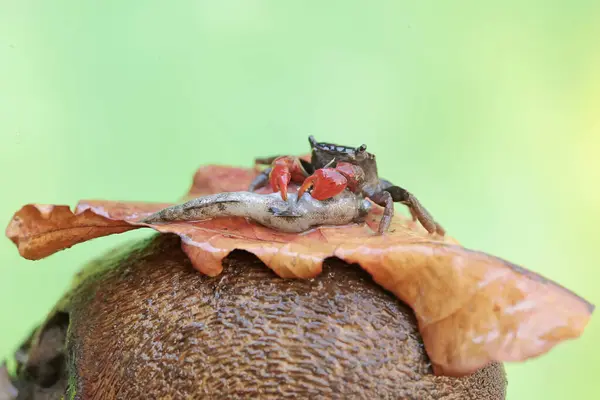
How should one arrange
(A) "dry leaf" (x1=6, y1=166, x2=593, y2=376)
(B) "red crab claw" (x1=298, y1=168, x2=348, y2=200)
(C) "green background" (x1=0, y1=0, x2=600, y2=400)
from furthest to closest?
(C) "green background" (x1=0, y1=0, x2=600, y2=400) → (B) "red crab claw" (x1=298, y1=168, x2=348, y2=200) → (A) "dry leaf" (x1=6, y1=166, x2=593, y2=376)

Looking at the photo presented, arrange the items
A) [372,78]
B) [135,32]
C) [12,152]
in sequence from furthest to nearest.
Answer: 1. [372,78]
2. [135,32]
3. [12,152]

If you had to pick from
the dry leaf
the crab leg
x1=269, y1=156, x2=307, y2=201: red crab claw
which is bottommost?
the dry leaf

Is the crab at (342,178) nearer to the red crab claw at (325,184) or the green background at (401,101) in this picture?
the red crab claw at (325,184)

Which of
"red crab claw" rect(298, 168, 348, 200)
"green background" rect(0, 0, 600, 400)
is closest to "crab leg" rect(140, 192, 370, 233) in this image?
"red crab claw" rect(298, 168, 348, 200)

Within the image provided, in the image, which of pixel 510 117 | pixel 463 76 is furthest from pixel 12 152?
pixel 510 117

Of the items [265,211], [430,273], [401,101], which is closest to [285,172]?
[265,211]

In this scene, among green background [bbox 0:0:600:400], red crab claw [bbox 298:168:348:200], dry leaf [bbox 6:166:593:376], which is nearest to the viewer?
dry leaf [bbox 6:166:593:376]

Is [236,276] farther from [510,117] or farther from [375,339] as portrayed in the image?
[510,117]

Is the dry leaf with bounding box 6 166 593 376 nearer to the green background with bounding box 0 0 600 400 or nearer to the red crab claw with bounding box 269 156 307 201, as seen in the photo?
the red crab claw with bounding box 269 156 307 201
